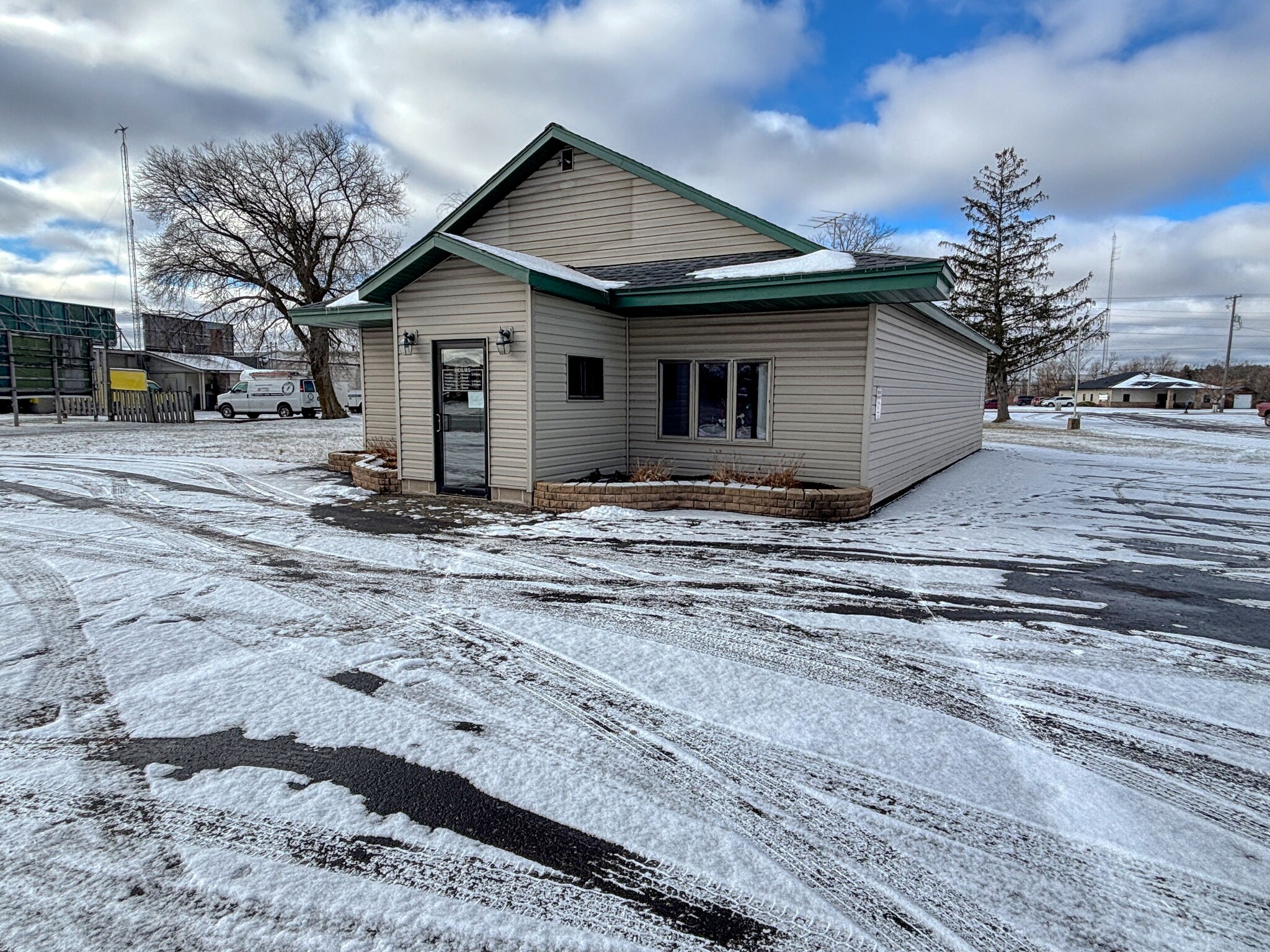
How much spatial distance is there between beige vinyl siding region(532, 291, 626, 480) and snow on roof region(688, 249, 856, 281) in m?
1.58

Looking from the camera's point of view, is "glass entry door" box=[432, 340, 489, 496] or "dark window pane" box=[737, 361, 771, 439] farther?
"dark window pane" box=[737, 361, 771, 439]

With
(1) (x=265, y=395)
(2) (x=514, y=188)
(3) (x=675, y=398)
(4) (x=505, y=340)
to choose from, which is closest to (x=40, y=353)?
(1) (x=265, y=395)

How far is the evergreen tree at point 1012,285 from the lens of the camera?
31.2 metres

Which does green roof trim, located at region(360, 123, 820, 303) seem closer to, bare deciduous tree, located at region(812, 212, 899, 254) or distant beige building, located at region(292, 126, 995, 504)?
distant beige building, located at region(292, 126, 995, 504)

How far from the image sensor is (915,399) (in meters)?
11.2

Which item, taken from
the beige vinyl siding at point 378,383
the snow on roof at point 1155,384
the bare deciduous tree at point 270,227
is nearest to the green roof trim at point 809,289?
the beige vinyl siding at point 378,383

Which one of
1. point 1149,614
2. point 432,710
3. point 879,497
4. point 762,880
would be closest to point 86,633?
point 432,710

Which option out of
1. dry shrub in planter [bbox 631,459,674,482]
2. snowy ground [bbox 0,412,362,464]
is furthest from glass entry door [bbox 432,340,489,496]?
snowy ground [bbox 0,412,362,464]

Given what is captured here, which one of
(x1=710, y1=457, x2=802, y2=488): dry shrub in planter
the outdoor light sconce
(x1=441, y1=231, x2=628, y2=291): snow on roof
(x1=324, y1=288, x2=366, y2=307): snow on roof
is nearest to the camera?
(x1=441, y1=231, x2=628, y2=291): snow on roof

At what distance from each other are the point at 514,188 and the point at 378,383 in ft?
15.2

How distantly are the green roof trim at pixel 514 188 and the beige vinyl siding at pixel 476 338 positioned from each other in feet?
1.11

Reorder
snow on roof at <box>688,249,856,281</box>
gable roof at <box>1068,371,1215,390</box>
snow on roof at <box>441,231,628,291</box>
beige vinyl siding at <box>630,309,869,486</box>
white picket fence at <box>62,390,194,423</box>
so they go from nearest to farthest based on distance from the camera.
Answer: snow on roof at <box>688,249,856,281</box> → snow on roof at <box>441,231,628,291</box> → beige vinyl siding at <box>630,309,869,486</box> → white picket fence at <box>62,390,194,423</box> → gable roof at <box>1068,371,1215,390</box>

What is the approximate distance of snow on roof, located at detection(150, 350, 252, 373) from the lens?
3669 centimetres

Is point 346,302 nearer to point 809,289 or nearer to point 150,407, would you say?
point 809,289
